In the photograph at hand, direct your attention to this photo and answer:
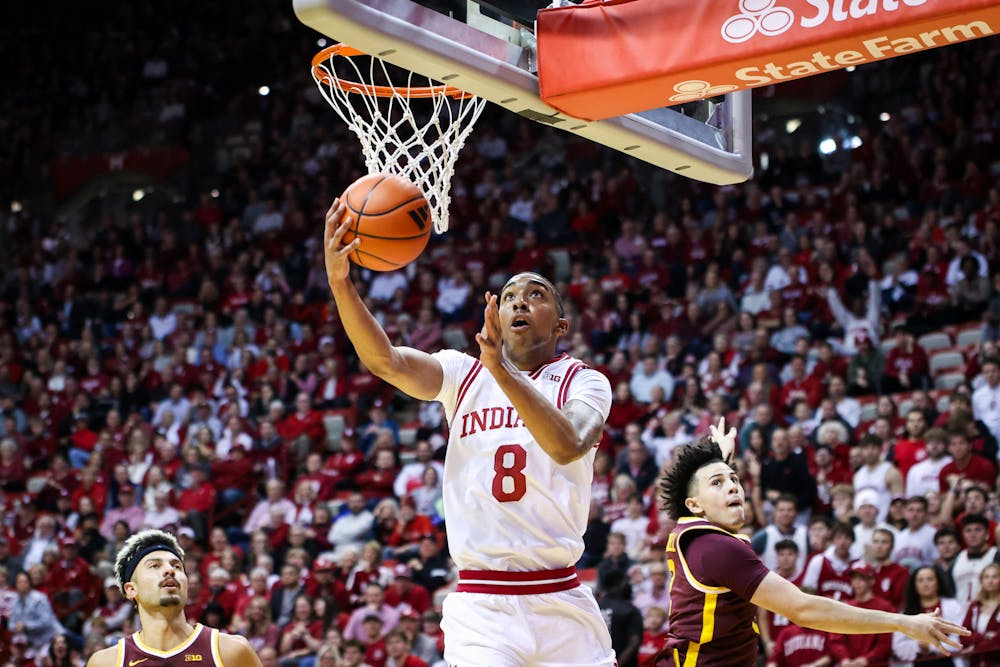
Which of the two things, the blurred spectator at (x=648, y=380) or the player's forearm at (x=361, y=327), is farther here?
the blurred spectator at (x=648, y=380)

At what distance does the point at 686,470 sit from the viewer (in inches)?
197

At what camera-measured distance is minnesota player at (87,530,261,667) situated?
5.35 meters

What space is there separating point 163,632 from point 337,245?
7.01ft

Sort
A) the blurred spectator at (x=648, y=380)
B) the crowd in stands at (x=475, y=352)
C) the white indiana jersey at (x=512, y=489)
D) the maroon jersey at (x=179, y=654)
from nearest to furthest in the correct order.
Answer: the white indiana jersey at (x=512, y=489)
the maroon jersey at (x=179, y=654)
the crowd in stands at (x=475, y=352)
the blurred spectator at (x=648, y=380)

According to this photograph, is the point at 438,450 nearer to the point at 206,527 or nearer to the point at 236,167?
the point at 206,527

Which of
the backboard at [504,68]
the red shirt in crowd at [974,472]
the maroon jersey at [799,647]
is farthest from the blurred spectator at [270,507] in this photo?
the backboard at [504,68]

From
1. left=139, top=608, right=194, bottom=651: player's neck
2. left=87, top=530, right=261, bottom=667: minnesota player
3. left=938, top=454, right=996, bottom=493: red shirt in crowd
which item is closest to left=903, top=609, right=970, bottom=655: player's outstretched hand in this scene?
left=87, top=530, right=261, bottom=667: minnesota player

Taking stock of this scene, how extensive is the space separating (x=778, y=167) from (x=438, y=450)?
5.15 m

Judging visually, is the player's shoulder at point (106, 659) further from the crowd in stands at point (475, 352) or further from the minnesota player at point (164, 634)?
the crowd in stands at point (475, 352)

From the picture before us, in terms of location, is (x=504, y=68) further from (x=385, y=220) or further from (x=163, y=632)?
(x=163, y=632)

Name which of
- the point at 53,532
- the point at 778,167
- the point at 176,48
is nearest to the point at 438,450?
the point at 53,532

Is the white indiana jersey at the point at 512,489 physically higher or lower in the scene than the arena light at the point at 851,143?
lower

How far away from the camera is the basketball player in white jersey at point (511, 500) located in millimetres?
4052

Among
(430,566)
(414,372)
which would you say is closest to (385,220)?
(414,372)
